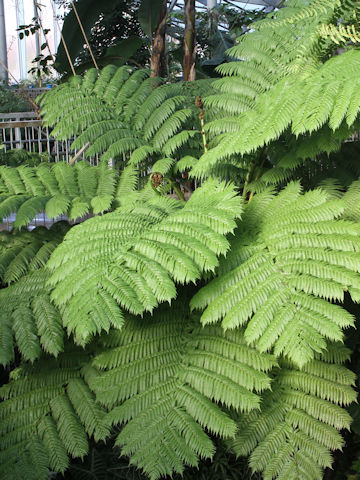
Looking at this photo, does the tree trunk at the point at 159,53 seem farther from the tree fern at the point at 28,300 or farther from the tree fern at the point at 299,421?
the tree fern at the point at 299,421

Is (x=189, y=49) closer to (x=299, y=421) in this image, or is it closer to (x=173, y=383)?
(x=173, y=383)

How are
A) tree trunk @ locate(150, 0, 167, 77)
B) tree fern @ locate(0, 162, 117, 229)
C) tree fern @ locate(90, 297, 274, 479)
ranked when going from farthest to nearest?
tree trunk @ locate(150, 0, 167, 77) < tree fern @ locate(0, 162, 117, 229) < tree fern @ locate(90, 297, 274, 479)

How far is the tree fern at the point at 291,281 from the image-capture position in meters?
1.26

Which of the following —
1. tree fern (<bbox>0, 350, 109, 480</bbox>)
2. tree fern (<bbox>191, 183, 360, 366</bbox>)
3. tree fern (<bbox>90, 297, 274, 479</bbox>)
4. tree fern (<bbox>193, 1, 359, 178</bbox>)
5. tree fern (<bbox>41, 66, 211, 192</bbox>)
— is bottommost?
tree fern (<bbox>0, 350, 109, 480</bbox>)

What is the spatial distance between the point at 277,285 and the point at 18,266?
100 cm

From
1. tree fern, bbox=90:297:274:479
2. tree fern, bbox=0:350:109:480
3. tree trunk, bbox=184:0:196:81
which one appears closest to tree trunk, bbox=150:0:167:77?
tree trunk, bbox=184:0:196:81

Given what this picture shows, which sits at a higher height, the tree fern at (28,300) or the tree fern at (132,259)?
the tree fern at (132,259)

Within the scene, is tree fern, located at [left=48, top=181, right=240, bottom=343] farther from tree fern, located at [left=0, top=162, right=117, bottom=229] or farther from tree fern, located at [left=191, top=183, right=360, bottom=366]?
tree fern, located at [left=0, top=162, right=117, bottom=229]

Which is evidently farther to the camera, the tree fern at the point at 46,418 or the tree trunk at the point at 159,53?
the tree trunk at the point at 159,53

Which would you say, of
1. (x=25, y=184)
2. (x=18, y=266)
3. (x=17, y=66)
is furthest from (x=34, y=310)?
(x=17, y=66)

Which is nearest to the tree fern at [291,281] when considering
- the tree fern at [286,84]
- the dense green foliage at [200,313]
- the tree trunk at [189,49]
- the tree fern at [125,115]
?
the dense green foliage at [200,313]

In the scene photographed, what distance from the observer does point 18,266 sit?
5.78ft

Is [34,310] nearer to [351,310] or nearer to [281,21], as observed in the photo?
[351,310]

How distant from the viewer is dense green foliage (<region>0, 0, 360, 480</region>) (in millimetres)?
1297
